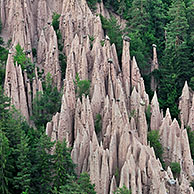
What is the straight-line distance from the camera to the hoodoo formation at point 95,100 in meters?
24.5

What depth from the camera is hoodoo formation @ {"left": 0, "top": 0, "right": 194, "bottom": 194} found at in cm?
2450

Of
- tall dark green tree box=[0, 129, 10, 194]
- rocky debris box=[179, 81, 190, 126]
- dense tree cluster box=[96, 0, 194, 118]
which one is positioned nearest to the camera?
tall dark green tree box=[0, 129, 10, 194]

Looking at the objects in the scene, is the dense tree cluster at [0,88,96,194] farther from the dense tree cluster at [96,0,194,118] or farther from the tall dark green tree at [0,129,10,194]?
the dense tree cluster at [96,0,194,118]

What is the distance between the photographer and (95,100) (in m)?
29.7

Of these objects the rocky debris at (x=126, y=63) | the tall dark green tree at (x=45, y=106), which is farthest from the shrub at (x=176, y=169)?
the tall dark green tree at (x=45, y=106)

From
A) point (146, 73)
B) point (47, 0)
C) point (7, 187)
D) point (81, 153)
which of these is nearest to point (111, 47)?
point (146, 73)

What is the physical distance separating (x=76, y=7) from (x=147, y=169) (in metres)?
18.5

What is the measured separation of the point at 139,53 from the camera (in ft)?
121

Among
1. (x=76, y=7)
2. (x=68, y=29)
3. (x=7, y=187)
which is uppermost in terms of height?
(x=76, y=7)

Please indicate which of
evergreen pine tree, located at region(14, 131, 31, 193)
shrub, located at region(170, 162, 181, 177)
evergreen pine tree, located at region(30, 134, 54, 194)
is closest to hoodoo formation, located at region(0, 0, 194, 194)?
shrub, located at region(170, 162, 181, 177)

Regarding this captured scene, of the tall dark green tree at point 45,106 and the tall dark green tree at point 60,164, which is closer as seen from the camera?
the tall dark green tree at point 60,164

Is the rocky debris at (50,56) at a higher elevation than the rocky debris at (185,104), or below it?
higher

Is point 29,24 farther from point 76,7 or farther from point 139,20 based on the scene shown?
point 139,20

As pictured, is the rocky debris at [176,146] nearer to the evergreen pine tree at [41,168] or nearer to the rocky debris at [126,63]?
the rocky debris at [126,63]
